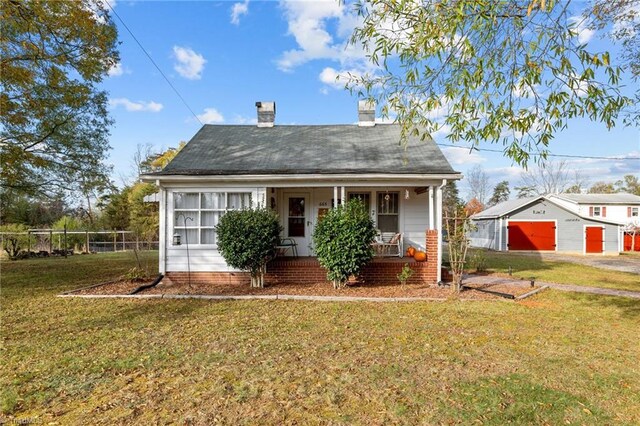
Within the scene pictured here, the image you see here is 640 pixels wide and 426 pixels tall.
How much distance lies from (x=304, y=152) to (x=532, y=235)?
2109cm

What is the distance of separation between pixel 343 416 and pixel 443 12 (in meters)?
4.05

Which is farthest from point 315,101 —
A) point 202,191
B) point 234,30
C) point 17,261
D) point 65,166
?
point 17,261

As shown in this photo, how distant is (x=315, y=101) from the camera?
49.0 ft

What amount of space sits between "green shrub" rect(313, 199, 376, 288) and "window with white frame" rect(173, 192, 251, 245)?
8.42ft

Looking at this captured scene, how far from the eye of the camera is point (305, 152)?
450 inches

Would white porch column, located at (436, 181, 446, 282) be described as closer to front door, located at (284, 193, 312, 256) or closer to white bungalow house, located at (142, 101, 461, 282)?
white bungalow house, located at (142, 101, 461, 282)

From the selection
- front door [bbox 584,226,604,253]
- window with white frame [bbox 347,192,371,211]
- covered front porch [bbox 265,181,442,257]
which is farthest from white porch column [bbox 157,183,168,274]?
front door [bbox 584,226,604,253]

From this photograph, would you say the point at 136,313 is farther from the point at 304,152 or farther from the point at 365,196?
the point at 365,196

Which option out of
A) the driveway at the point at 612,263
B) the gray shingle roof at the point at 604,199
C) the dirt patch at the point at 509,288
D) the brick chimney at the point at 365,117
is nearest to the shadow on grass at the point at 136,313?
the dirt patch at the point at 509,288

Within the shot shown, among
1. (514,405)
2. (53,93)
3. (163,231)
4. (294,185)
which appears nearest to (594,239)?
(294,185)

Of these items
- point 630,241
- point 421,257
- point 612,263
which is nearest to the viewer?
point 421,257

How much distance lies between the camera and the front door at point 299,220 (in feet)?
38.2

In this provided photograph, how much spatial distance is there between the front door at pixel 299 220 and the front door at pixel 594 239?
22.1 m

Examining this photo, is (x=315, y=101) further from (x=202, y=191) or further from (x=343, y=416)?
(x=343, y=416)
